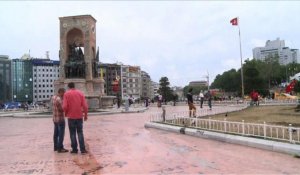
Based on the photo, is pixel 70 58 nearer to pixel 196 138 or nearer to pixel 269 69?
pixel 196 138

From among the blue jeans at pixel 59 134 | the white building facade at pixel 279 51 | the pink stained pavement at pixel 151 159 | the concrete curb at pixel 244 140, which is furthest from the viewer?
the white building facade at pixel 279 51

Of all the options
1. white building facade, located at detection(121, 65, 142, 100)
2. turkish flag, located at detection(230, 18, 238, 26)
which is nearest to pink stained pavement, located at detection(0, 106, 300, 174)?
turkish flag, located at detection(230, 18, 238, 26)

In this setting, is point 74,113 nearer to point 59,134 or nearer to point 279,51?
point 59,134

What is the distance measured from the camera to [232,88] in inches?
3797

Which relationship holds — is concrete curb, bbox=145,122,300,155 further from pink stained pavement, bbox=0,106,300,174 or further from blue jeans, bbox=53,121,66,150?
blue jeans, bbox=53,121,66,150

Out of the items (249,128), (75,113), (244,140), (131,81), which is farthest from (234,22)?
(131,81)

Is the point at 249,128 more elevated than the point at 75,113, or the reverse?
the point at 75,113

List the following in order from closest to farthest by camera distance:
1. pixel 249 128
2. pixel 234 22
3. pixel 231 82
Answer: pixel 249 128 → pixel 234 22 → pixel 231 82

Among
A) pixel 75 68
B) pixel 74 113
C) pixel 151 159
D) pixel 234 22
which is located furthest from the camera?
pixel 234 22

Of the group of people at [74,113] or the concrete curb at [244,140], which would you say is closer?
the concrete curb at [244,140]

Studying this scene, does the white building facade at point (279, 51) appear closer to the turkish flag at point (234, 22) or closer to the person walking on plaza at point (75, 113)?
the turkish flag at point (234, 22)

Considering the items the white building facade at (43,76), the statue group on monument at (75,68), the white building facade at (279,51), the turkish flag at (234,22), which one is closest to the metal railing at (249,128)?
the statue group on monument at (75,68)

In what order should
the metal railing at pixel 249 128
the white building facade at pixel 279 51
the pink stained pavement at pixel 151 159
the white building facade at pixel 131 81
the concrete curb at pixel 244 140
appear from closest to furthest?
the pink stained pavement at pixel 151 159
the concrete curb at pixel 244 140
the metal railing at pixel 249 128
the white building facade at pixel 279 51
the white building facade at pixel 131 81

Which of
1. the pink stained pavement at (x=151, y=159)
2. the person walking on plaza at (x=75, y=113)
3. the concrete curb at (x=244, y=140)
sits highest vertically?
the person walking on plaza at (x=75, y=113)
